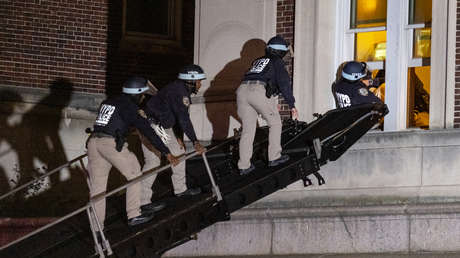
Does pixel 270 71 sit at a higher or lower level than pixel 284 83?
higher

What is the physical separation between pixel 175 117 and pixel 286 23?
371 centimetres

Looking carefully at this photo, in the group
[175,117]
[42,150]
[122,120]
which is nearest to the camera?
[122,120]

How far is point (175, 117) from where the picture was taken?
15305mm

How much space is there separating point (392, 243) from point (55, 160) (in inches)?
298

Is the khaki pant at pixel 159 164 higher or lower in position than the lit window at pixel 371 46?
lower

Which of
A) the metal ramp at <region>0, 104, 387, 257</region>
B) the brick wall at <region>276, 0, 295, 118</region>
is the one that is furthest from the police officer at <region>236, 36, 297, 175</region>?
the brick wall at <region>276, 0, 295, 118</region>

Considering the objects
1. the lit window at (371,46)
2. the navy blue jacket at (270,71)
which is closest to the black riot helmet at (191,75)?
the navy blue jacket at (270,71)

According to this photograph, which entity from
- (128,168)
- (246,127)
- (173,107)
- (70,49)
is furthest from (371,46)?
(70,49)

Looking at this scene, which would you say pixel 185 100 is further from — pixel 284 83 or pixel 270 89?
pixel 284 83

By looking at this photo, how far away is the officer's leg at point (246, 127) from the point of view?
1479 cm

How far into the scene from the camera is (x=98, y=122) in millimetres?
14531

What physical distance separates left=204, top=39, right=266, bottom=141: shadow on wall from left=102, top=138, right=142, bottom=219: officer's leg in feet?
13.9

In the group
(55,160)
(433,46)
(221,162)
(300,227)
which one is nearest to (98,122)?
(221,162)

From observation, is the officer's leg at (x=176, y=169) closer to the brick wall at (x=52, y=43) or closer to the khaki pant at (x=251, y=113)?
the khaki pant at (x=251, y=113)
